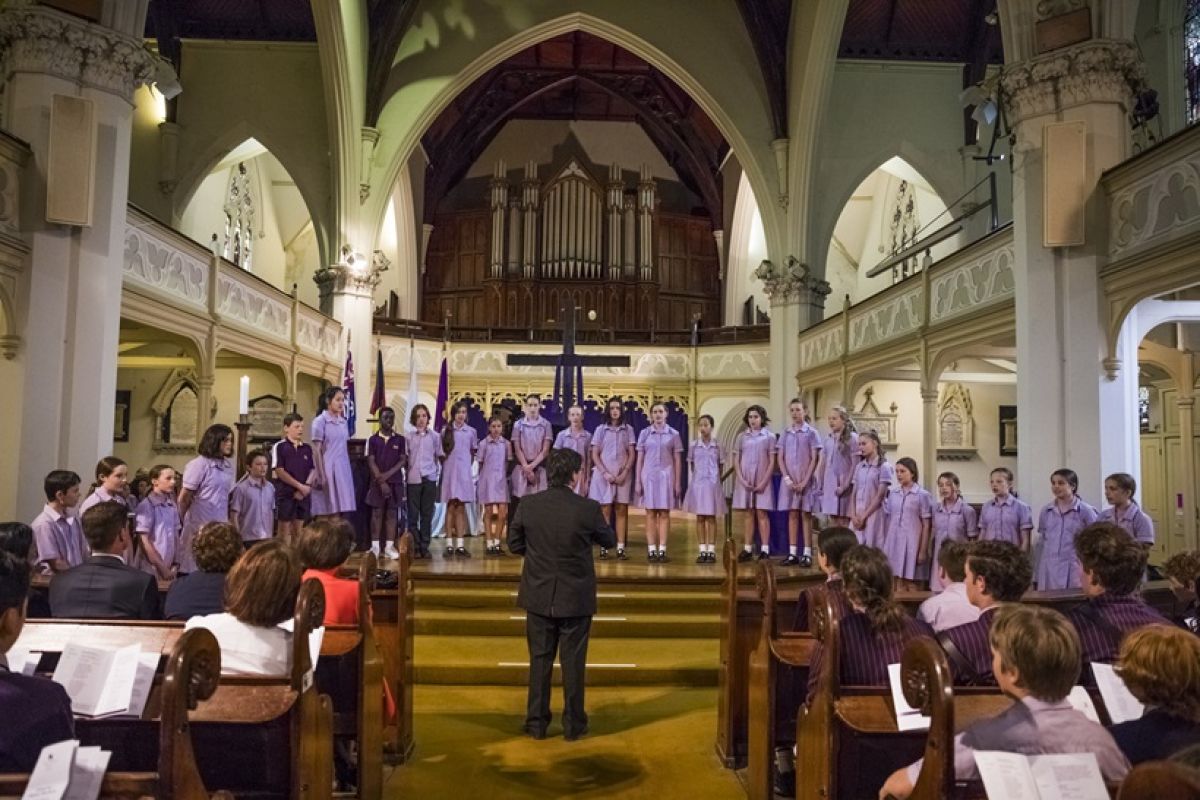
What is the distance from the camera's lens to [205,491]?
6152mm

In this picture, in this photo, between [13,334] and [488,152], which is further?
[488,152]

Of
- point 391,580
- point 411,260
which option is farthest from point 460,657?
point 411,260

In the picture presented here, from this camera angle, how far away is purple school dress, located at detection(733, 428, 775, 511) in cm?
755

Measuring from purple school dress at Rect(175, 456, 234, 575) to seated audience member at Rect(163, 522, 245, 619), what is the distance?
2.94 metres

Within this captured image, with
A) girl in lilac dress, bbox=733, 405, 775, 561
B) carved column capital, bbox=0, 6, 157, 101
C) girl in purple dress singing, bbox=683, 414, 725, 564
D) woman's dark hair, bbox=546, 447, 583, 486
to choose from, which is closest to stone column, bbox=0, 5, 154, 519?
carved column capital, bbox=0, 6, 157, 101

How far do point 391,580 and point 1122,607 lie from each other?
137 inches

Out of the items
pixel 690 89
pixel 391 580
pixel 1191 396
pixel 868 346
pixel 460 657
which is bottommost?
pixel 460 657

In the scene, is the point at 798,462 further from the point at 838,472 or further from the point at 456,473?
the point at 456,473

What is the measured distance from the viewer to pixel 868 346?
1241 cm

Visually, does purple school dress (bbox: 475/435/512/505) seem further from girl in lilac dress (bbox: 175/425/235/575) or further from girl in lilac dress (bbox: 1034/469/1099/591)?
girl in lilac dress (bbox: 1034/469/1099/591)

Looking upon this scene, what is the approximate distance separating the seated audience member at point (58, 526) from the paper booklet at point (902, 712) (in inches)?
167

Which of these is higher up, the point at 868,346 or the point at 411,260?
the point at 411,260

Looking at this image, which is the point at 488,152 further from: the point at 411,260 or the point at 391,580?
the point at 391,580

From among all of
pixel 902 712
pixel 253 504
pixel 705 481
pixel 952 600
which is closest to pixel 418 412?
pixel 253 504
